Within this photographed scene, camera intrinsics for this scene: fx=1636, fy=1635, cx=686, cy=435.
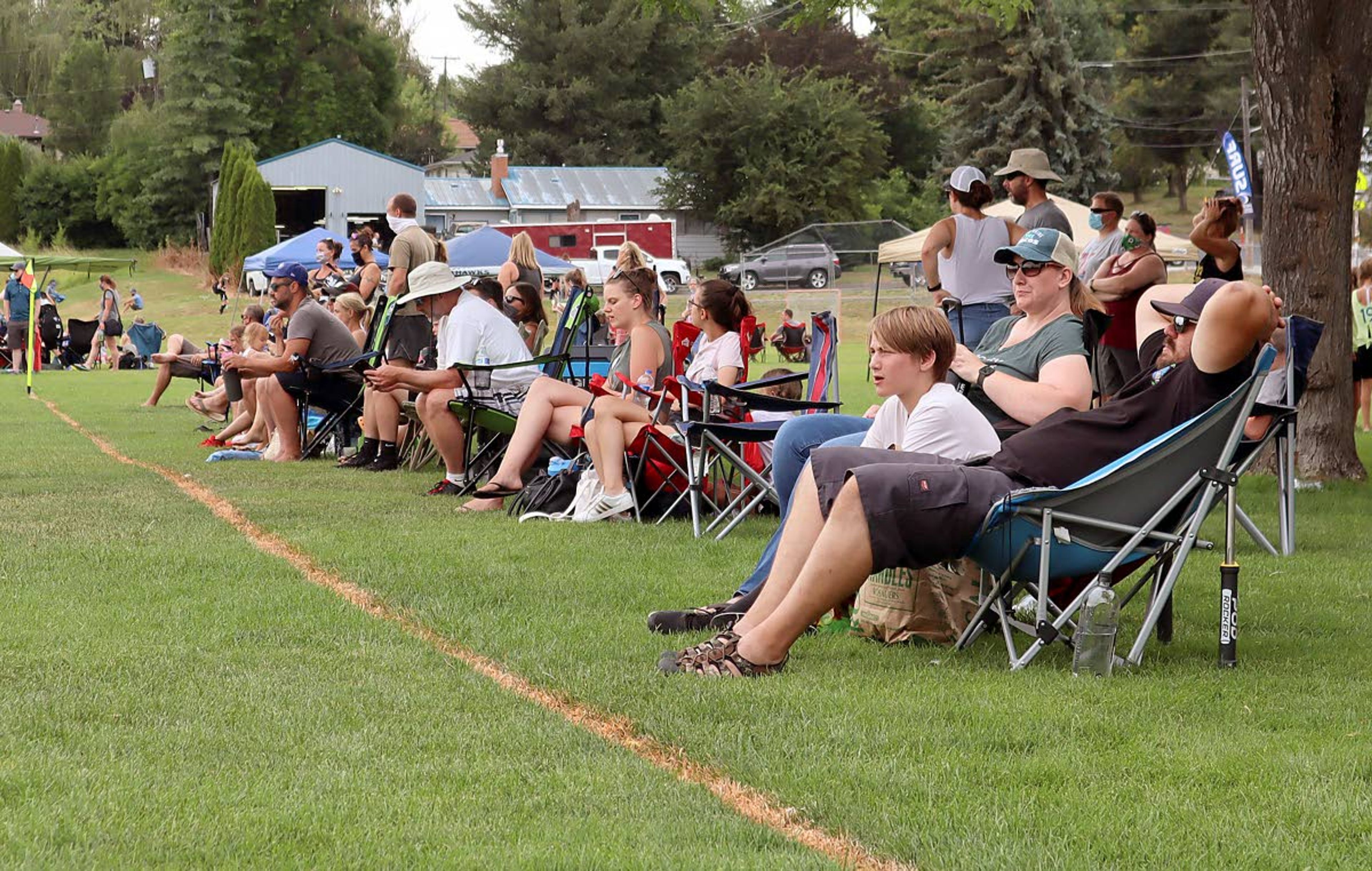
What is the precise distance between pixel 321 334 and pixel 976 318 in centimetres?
465

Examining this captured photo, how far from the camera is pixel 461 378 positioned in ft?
28.6

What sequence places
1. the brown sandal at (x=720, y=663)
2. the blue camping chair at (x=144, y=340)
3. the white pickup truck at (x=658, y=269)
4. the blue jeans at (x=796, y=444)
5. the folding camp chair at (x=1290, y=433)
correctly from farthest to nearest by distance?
the white pickup truck at (x=658, y=269) → the blue camping chair at (x=144, y=340) → the folding camp chair at (x=1290, y=433) → the blue jeans at (x=796, y=444) → the brown sandal at (x=720, y=663)

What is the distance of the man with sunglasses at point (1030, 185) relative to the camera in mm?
8570

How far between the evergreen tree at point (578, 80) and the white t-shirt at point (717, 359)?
5454 centimetres

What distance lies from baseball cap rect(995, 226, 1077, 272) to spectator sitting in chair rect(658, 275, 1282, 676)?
0.59m

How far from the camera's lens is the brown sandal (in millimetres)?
4215

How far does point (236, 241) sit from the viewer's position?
48.2 m

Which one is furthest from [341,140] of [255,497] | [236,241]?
[255,497]

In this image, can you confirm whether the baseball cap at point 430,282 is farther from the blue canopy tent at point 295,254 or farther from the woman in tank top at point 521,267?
the blue canopy tent at point 295,254

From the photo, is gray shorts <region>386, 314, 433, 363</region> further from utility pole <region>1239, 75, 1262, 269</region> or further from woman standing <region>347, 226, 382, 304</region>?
utility pole <region>1239, 75, 1262, 269</region>

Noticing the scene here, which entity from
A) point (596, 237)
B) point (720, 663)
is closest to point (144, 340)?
point (596, 237)

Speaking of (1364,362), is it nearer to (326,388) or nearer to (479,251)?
(326,388)

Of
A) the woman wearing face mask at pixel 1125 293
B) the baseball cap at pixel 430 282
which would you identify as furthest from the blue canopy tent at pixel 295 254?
the woman wearing face mask at pixel 1125 293

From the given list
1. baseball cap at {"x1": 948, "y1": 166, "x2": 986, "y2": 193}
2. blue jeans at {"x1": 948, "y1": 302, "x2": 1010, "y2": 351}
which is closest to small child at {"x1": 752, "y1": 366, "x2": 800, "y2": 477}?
blue jeans at {"x1": 948, "y1": 302, "x2": 1010, "y2": 351}
